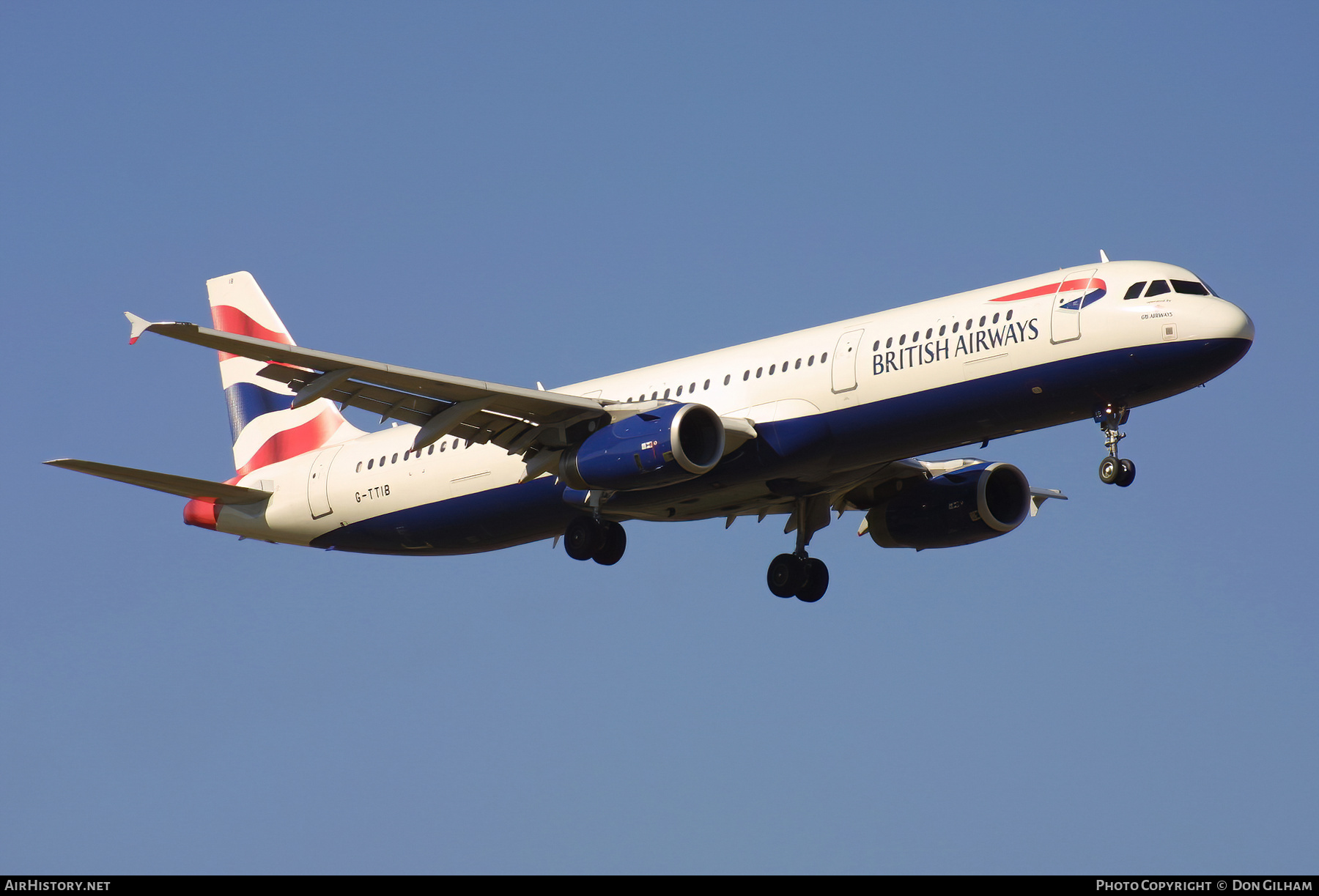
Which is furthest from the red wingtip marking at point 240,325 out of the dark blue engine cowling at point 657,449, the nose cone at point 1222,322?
the nose cone at point 1222,322

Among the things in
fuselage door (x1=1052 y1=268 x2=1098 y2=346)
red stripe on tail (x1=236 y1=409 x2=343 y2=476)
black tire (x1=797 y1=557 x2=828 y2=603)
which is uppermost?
red stripe on tail (x1=236 y1=409 x2=343 y2=476)

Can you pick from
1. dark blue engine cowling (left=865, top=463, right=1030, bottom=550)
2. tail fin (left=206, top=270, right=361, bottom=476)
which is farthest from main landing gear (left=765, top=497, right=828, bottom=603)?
tail fin (left=206, top=270, right=361, bottom=476)

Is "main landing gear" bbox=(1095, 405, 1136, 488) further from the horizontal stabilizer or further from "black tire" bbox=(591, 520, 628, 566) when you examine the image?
the horizontal stabilizer

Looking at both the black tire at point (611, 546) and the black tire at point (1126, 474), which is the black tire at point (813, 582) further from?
the black tire at point (1126, 474)

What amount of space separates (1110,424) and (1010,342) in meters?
2.56

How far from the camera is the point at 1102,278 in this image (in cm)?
3459

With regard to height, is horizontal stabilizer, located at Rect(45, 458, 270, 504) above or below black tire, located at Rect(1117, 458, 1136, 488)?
above

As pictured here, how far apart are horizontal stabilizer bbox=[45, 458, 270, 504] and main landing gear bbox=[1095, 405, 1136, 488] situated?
20.9 m

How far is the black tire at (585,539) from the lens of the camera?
129 feet

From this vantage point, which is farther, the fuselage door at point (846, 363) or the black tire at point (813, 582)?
the black tire at point (813, 582)

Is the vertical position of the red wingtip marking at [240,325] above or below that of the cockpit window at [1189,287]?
above

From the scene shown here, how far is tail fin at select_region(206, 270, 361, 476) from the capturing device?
1815 inches

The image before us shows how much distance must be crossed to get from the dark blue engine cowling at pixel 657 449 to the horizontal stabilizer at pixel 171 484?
34.5ft

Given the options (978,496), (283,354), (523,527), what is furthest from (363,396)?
(978,496)
